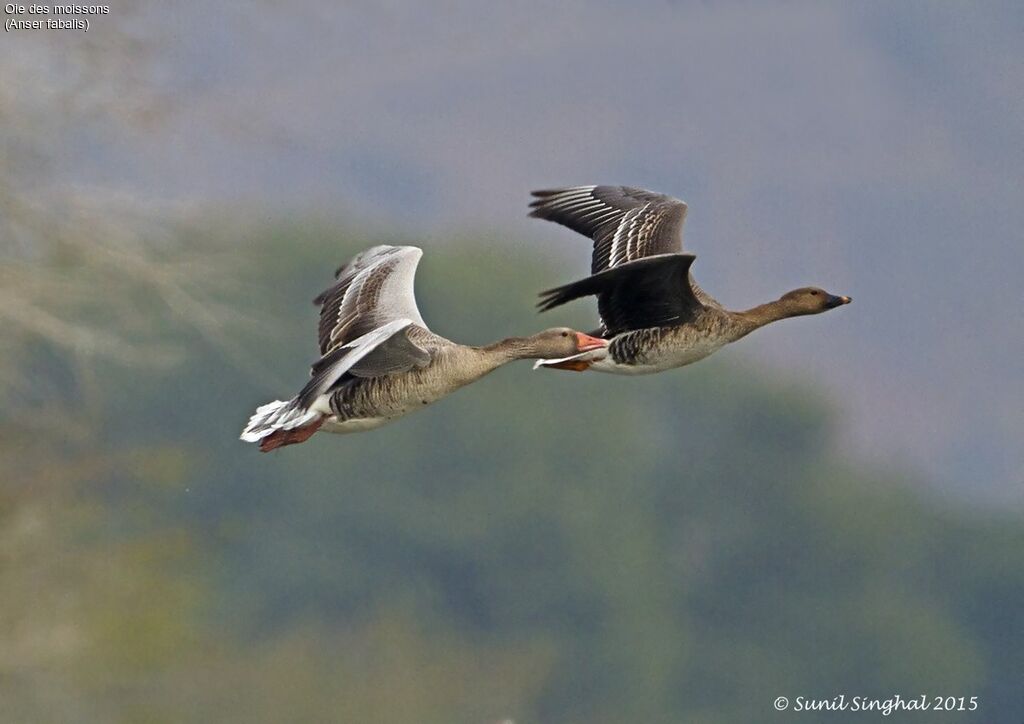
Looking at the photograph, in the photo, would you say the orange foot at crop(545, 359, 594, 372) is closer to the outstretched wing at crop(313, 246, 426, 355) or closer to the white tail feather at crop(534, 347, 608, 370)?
the white tail feather at crop(534, 347, 608, 370)

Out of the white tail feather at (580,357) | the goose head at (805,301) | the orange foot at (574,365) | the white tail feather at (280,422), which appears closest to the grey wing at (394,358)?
the white tail feather at (280,422)

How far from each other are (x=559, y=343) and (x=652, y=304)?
0.54 metres

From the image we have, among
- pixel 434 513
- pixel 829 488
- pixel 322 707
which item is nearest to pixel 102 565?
pixel 322 707

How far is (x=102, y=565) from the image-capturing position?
22.7 metres

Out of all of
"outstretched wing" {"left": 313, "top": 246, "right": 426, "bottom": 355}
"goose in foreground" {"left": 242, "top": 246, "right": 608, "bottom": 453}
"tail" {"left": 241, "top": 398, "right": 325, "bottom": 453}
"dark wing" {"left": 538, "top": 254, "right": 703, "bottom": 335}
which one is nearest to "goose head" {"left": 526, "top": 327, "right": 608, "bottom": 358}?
"goose in foreground" {"left": 242, "top": 246, "right": 608, "bottom": 453}

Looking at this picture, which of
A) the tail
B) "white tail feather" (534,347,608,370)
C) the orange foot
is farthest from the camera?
the orange foot

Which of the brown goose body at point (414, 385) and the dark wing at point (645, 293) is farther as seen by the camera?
the dark wing at point (645, 293)

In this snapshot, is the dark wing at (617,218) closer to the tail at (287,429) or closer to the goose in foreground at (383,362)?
the goose in foreground at (383,362)

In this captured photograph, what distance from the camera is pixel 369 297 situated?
9258mm

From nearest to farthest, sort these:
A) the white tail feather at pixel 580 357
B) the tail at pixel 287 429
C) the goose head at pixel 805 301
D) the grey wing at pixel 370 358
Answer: the grey wing at pixel 370 358
the tail at pixel 287 429
the white tail feather at pixel 580 357
the goose head at pixel 805 301

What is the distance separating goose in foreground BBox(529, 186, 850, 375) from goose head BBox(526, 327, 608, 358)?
5 cm

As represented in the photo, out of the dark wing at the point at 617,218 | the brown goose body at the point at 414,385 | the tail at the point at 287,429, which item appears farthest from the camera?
the dark wing at the point at 617,218

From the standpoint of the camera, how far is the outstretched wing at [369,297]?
901cm

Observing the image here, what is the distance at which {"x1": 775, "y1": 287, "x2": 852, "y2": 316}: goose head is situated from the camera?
9945 millimetres
